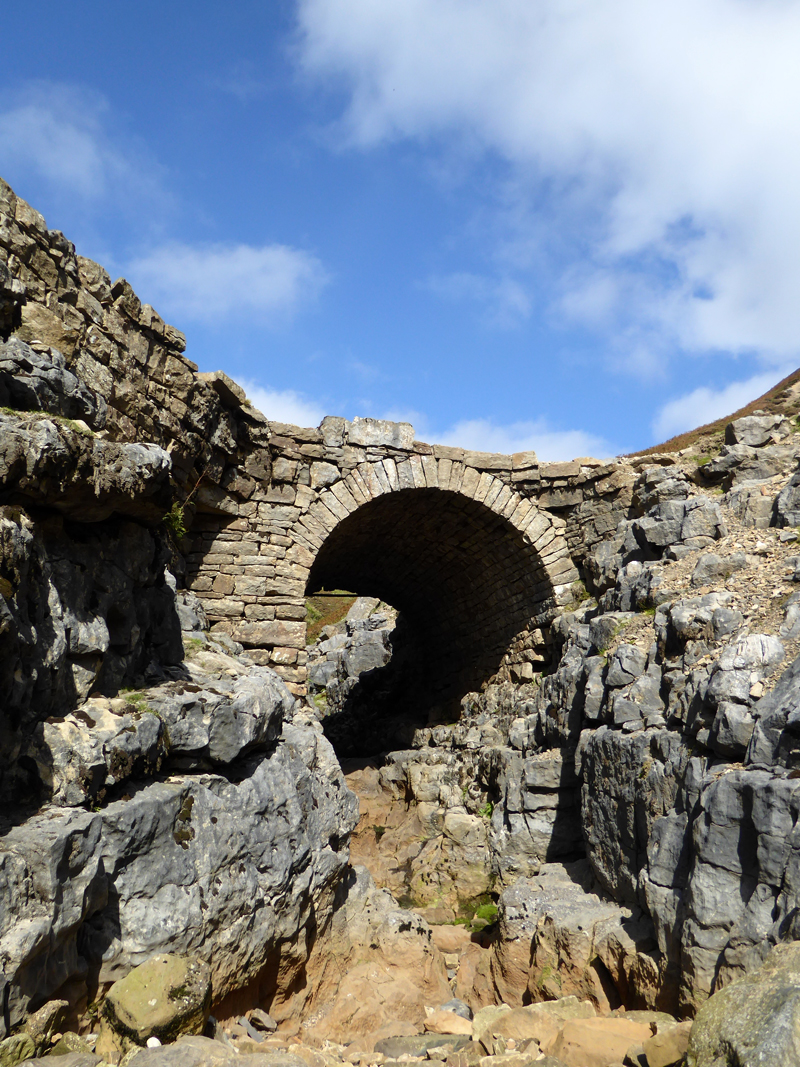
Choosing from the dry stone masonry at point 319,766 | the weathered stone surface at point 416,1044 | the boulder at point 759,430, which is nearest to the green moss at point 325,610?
the dry stone masonry at point 319,766

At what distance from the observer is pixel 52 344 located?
19.3 feet

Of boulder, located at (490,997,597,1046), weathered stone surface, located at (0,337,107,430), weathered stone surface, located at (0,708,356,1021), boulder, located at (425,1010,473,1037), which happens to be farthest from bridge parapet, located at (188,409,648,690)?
boulder, located at (490,997,597,1046)

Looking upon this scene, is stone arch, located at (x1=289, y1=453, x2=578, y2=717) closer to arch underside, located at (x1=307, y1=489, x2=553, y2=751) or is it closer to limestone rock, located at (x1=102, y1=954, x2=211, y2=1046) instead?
arch underside, located at (x1=307, y1=489, x2=553, y2=751)

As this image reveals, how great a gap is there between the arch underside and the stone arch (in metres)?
0.02

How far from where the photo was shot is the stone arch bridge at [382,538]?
9.32 m

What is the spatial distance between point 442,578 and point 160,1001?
9.57m

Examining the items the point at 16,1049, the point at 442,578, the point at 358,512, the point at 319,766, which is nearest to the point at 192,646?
the point at 319,766

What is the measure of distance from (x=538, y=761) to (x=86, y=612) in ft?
17.2

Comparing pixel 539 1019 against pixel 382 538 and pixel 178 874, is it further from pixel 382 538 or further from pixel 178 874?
pixel 382 538

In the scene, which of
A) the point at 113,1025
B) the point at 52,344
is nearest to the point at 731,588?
the point at 113,1025

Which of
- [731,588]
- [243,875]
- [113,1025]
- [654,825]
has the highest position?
[731,588]

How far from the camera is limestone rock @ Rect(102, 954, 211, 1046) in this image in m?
3.60

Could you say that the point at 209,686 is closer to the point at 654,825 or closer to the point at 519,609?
the point at 654,825

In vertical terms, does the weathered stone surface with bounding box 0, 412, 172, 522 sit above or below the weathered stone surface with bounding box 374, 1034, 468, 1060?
above
